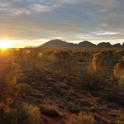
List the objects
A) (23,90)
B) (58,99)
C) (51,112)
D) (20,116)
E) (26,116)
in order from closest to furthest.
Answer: (20,116)
(26,116)
(51,112)
(23,90)
(58,99)

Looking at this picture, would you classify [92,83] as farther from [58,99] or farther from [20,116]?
[20,116]

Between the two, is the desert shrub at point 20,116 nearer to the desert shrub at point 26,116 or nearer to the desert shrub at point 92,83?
the desert shrub at point 26,116

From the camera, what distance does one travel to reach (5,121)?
14.9 meters

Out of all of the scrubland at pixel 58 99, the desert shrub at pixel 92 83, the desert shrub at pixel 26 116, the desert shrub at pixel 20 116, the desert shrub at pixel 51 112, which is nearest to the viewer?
the desert shrub at pixel 20 116

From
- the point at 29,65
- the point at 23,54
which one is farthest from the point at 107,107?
the point at 23,54

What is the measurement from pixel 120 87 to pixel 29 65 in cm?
1917

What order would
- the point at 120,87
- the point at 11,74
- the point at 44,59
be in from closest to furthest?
the point at 11,74 → the point at 120,87 → the point at 44,59

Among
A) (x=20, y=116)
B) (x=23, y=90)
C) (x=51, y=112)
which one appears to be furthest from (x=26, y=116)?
(x=23, y=90)

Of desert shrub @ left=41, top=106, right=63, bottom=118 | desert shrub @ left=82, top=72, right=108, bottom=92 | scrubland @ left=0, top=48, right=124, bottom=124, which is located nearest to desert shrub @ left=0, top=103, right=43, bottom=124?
scrubland @ left=0, top=48, right=124, bottom=124

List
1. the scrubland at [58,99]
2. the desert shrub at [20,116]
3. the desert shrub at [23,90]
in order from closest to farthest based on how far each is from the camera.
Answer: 1. the desert shrub at [20,116]
2. the scrubland at [58,99]
3. the desert shrub at [23,90]

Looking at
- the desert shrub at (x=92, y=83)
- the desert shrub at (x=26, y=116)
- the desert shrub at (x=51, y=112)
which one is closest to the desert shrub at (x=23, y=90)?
the desert shrub at (x=51, y=112)

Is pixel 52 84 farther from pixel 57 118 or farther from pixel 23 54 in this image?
pixel 23 54

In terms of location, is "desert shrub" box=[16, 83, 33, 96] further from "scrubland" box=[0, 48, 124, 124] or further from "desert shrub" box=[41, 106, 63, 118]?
"desert shrub" box=[41, 106, 63, 118]

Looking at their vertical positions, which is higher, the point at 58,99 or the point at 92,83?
the point at 92,83
